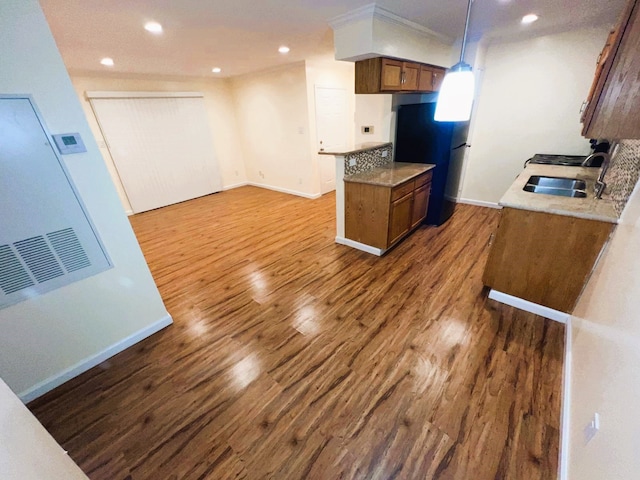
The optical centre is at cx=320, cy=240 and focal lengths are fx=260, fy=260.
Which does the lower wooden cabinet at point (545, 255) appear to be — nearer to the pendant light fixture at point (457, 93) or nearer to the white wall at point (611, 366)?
the white wall at point (611, 366)

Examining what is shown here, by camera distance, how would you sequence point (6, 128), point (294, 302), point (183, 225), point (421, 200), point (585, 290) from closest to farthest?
point (6, 128) → point (585, 290) → point (294, 302) → point (421, 200) → point (183, 225)

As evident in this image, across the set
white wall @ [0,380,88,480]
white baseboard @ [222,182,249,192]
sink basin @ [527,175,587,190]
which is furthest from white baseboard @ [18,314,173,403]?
white baseboard @ [222,182,249,192]

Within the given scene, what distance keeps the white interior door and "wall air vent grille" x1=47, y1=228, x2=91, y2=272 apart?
3868mm

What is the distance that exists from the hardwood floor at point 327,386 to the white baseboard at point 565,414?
36mm

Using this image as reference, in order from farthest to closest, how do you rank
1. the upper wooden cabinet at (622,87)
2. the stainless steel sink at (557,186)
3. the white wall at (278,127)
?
the white wall at (278,127) < the stainless steel sink at (557,186) < the upper wooden cabinet at (622,87)

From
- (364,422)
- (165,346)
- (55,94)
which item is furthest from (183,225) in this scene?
(364,422)

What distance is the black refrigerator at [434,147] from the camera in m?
3.19

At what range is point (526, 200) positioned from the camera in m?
1.99

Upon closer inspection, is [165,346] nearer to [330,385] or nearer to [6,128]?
[330,385]

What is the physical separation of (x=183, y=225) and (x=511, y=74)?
5.29 meters

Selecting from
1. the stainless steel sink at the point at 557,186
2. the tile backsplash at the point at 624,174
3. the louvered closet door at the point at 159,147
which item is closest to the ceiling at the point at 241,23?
the louvered closet door at the point at 159,147

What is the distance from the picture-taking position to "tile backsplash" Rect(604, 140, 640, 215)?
159 cm

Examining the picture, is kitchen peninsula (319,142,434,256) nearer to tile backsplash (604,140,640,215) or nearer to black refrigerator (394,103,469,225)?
black refrigerator (394,103,469,225)

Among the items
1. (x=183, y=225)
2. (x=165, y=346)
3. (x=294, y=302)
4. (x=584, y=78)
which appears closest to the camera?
(x=165, y=346)
